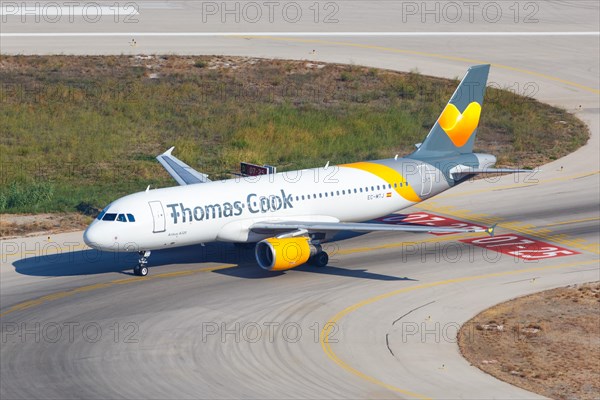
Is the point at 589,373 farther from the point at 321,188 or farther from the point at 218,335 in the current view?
the point at 321,188

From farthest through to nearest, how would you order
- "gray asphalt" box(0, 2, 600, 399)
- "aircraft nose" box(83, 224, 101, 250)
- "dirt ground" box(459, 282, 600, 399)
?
"aircraft nose" box(83, 224, 101, 250), "dirt ground" box(459, 282, 600, 399), "gray asphalt" box(0, 2, 600, 399)

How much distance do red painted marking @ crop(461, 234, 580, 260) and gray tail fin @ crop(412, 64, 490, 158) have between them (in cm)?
550

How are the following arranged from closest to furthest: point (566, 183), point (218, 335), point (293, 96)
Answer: point (218, 335) < point (566, 183) < point (293, 96)

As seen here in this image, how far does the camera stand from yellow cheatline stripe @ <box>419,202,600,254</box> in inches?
2311

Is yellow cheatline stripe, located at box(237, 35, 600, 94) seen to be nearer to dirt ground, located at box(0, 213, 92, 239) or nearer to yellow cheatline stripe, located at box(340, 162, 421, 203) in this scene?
yellow cheatline stripe, located at box(340, 162, 421, 203)

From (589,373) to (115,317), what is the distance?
20300mm

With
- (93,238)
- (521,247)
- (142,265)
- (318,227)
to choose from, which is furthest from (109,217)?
(521,247)

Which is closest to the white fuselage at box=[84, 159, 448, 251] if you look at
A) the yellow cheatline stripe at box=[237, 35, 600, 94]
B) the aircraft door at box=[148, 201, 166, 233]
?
the aircraft door at box=[148, 201, 166, 233]

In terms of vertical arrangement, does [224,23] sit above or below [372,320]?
above

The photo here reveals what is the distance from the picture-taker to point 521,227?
61.7m

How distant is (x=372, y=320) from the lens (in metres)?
47.1

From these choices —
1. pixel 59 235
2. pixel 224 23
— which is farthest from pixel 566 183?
pixel 224 23

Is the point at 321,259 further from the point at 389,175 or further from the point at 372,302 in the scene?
the point at 389,175

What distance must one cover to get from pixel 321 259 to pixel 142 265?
901 cm
